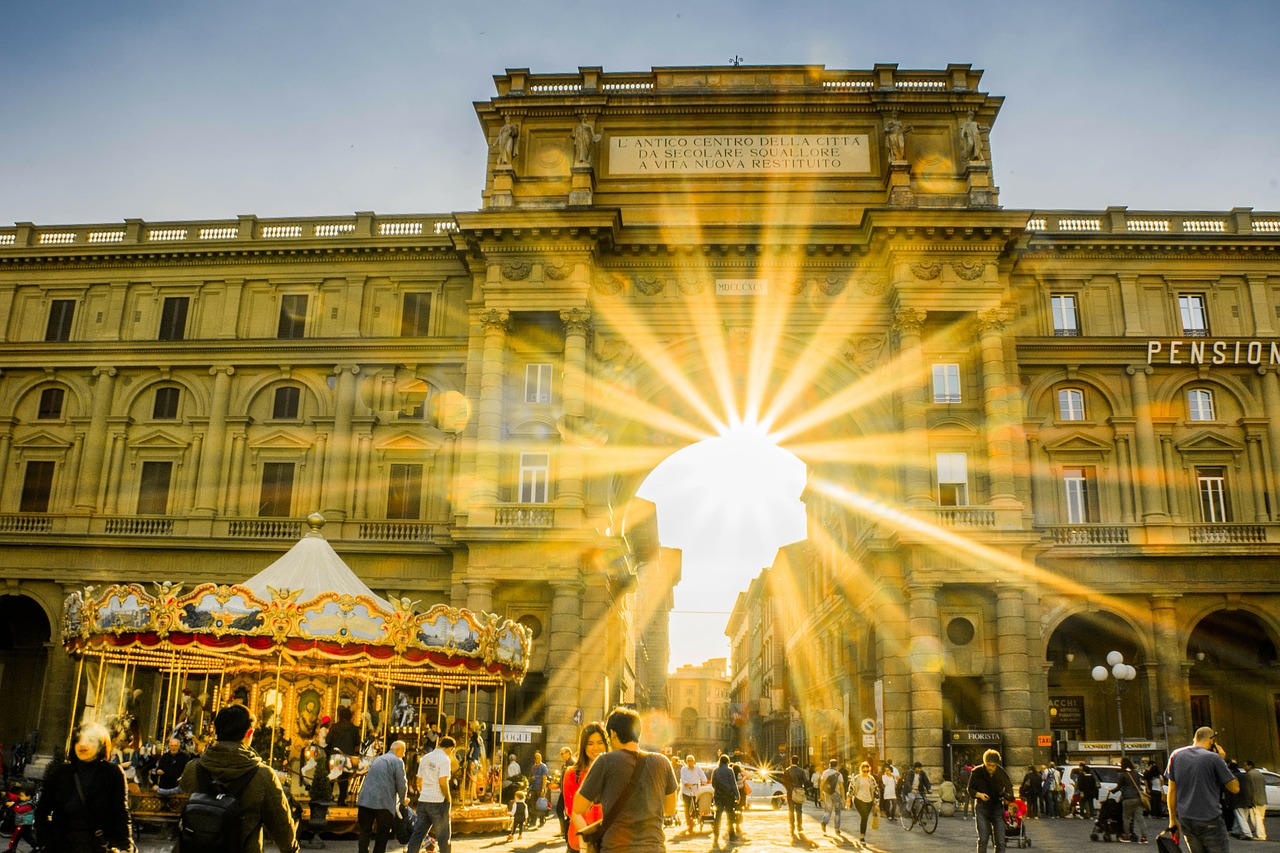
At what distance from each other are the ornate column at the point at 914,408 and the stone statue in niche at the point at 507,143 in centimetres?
1460

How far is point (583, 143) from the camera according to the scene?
125ft

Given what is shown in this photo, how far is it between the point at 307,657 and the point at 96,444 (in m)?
21.2

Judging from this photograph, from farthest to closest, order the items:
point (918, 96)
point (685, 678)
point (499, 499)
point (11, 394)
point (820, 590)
A: point (685, 678) → point (820, 590) → point (11, 394) → point (918, 96) → point (499, 499)

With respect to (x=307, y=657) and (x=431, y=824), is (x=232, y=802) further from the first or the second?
(x=307, y=657)

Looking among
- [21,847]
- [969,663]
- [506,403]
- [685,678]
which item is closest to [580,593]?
[506,403]

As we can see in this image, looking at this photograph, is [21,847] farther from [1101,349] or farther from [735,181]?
[1101,349]

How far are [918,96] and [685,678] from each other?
403 ft

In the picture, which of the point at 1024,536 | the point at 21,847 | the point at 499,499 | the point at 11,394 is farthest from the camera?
the point at 11,394

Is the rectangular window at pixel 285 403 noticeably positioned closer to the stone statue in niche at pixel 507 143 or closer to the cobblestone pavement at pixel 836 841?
the stone statue in niche at pixel 507 143

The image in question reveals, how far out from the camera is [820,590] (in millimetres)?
57438

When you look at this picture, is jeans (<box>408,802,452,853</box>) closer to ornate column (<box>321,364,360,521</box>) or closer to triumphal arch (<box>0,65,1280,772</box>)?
triumphal arch (<box>0,65,1280,772</box>)

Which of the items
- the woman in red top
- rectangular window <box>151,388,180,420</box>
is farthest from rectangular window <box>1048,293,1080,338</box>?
the woman in red top

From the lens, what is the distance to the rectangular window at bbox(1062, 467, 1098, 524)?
3753cm

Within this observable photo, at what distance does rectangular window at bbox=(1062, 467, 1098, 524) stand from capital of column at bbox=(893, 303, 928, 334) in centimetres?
776
